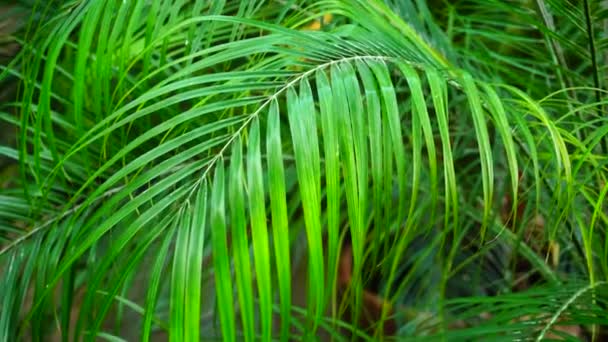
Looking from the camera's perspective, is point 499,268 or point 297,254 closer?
point 297,254

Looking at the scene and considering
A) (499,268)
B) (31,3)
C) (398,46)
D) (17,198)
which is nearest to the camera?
(398,46)

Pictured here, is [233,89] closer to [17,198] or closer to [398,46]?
[398,46]

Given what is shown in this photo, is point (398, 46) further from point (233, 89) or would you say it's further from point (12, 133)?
point (12, 133)

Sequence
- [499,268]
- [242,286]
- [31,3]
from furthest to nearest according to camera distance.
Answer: [499,268] → [31,3] → [242,286]

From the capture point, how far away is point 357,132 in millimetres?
504

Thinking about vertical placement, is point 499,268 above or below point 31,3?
below

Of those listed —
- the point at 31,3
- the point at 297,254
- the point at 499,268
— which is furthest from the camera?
the point at 499,268

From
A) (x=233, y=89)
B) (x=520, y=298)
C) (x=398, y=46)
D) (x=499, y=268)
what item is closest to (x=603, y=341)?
(x=499, y=268)

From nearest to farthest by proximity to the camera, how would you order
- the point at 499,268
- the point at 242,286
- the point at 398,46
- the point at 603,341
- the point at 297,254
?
the point at 242,286 < the point at 398,46 < the point at 603,341 < the point at 297,254 < the point at 499,268

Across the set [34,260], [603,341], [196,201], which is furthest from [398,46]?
[603,341]

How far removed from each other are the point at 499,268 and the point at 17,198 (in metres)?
0.76

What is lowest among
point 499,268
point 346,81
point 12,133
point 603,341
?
point 603,341

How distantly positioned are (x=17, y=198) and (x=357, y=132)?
441mm

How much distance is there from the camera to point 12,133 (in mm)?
1245
